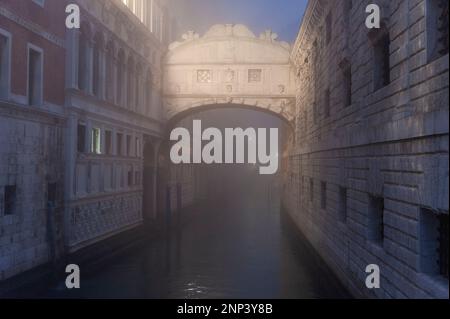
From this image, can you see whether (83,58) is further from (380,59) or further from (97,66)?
(380,59)

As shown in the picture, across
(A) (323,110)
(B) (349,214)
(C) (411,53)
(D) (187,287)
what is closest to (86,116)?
(D) (187,287)

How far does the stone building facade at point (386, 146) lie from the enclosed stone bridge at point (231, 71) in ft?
22.8

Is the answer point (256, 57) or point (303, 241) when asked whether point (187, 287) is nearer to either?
point (303, 241)

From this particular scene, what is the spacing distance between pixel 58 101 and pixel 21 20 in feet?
7.23

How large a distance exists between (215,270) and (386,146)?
6.79 m

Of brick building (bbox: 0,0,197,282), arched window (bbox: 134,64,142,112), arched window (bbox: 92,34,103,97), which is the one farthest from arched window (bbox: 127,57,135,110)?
arched window (bbox: 92,34,103,97)

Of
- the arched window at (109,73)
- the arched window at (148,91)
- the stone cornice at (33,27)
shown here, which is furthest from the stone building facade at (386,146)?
the arched window at (148,91)

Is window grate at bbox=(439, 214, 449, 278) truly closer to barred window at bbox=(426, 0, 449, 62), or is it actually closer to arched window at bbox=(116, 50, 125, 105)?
barred window at bbox=(426, 0, 449, 62)

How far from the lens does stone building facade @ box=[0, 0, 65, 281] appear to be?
9031 mm

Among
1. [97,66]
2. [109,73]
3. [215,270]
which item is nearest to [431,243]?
[215,270]

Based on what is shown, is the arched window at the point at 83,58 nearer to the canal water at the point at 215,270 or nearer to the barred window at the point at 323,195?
the canal water at the point at 215,270

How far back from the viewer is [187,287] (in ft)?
34.2

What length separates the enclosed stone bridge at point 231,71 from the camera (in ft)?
65.0

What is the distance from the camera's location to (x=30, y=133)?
9.88m
